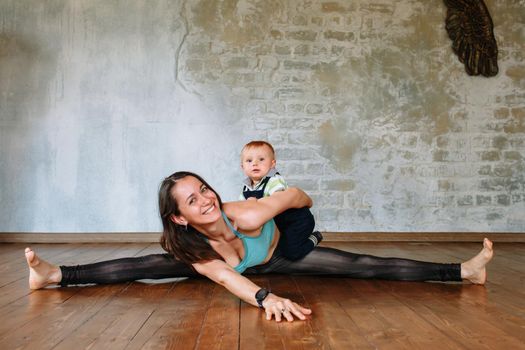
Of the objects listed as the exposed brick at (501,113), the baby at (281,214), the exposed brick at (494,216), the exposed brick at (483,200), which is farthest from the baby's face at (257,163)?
the exposed brick at (501,113)

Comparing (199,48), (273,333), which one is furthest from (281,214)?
(199,48)

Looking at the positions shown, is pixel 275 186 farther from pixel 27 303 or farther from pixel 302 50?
pixel 302 50

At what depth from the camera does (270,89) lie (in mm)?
6156

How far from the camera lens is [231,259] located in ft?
9.77

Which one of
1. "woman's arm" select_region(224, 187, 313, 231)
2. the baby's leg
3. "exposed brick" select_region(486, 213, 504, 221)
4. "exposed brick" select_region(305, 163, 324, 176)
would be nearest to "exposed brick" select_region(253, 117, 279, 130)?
"exposed brick" select_region(305, 163, 324, 176)

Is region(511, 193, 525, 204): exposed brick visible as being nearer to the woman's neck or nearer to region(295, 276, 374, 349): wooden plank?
region(295, 276, 374, 349): wooden plank

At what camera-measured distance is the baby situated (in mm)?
3164

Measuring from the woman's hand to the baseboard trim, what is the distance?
11.7 ft

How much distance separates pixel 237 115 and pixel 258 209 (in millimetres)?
3481

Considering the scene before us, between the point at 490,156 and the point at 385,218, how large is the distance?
138 centimetres

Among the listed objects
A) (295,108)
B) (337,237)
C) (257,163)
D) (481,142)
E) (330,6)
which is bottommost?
(337,237)

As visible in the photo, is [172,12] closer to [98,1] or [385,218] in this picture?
[98,1]

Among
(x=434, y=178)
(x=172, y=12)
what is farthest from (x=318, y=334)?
(x=172, y=12)

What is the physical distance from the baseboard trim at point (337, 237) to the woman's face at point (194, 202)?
3.40 metres
